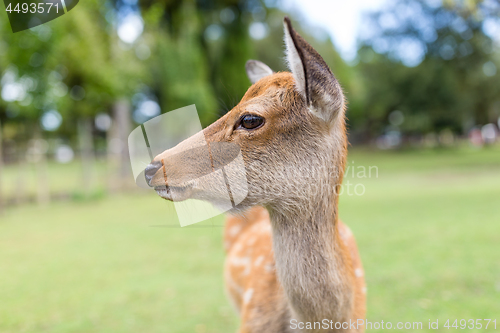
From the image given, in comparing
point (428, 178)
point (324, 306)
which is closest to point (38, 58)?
point (324, 306)

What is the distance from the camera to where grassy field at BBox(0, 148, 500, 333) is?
3.69 metres

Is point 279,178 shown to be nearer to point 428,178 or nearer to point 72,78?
point 72,78

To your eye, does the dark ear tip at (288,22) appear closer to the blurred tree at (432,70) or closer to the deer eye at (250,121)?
the deer eye at (250,121)

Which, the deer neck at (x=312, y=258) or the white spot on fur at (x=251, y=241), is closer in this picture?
the deer neck at (x=312, y=258)

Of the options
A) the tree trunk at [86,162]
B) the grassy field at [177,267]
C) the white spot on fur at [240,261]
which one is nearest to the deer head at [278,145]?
the grassy field at [177,267]

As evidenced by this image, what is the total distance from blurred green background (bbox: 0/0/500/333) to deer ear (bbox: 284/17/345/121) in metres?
0.33

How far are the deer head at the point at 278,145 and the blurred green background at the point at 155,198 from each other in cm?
24

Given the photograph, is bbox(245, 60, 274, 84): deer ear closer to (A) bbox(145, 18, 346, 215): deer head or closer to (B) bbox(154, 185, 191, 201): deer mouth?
(A) bbox(145, 18, 346, 215): deer head

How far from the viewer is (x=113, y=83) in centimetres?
958

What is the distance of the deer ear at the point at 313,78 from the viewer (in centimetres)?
138

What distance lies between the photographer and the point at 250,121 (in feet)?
5.34

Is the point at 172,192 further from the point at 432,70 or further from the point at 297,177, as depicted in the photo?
the point at 432,70

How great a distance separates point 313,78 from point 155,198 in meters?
9.72

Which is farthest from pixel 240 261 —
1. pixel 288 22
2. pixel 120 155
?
pixel 120 155
